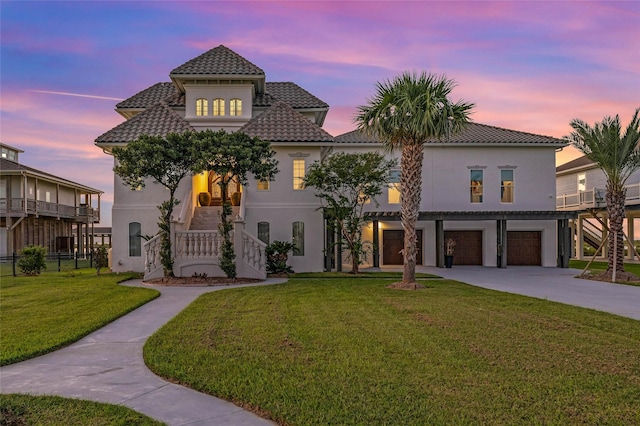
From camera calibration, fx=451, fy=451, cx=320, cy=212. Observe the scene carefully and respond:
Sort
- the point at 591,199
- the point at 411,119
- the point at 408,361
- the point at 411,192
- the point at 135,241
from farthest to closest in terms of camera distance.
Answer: the point at 591,199 → the point at 135,241 → the point at 411,192 → the point at 411,119 → the point at 408,361

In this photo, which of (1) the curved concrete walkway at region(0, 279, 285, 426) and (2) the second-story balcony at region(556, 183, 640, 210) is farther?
(2) the second-story balcony at region(556, 183, 640, 210)

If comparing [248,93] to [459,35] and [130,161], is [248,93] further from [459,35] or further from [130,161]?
[459,35]

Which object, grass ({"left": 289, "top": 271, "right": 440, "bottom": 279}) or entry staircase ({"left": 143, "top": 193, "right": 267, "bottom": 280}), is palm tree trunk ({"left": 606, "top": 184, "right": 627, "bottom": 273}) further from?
entry staircase ({"left": 143, "top": 193, "right": 267, "bottom": 280})

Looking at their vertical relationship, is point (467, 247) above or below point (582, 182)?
below

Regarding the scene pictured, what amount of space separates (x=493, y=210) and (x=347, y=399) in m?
22.9

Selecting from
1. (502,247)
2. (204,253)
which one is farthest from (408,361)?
(502,247)

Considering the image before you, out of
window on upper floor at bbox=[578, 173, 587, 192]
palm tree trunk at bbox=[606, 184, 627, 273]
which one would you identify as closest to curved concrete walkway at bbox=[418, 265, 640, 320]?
palm tree trunk at bbox=[606, 184, 627, 273]

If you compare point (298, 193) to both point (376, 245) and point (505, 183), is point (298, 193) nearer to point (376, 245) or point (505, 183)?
point (376, 245)

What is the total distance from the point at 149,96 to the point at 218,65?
5479 millimetres

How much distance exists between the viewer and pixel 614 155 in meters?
18.7

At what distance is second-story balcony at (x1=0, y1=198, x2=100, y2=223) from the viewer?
103 feet

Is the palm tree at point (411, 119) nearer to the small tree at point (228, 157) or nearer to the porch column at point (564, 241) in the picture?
the small tree at point (228, 157)

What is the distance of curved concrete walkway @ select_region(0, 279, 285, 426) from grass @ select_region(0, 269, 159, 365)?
41 centimetres

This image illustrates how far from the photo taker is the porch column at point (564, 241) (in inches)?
959
